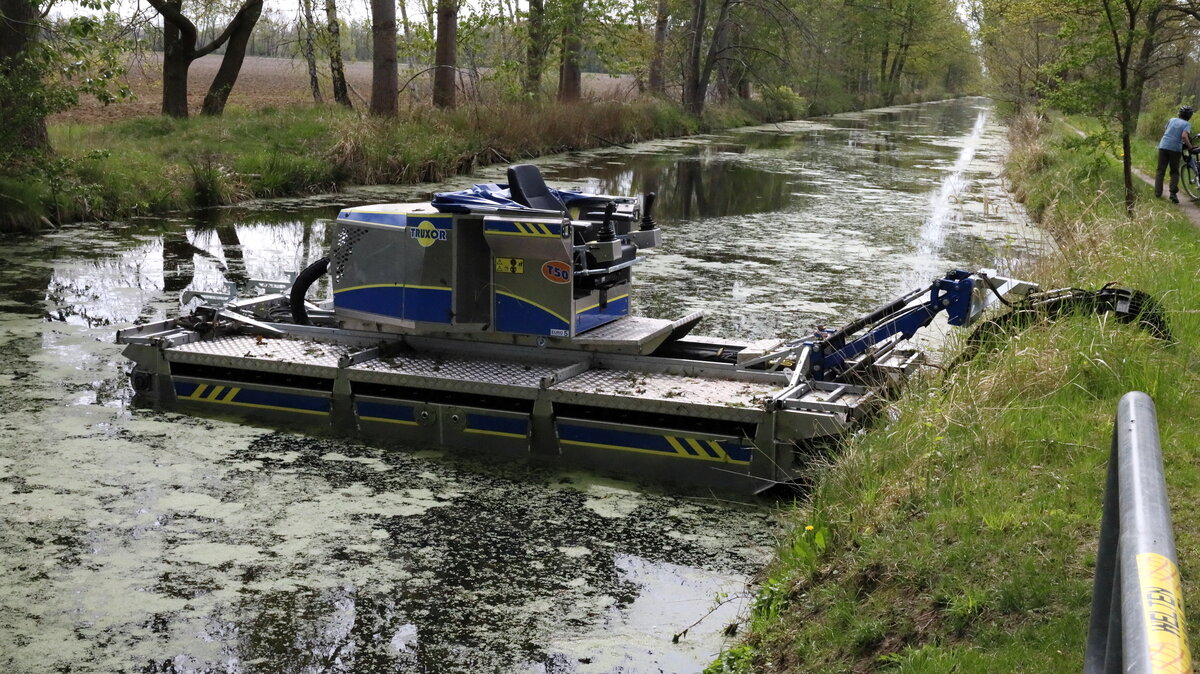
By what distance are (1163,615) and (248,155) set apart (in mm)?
19543

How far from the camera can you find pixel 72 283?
1217 cm

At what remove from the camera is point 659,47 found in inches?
1476

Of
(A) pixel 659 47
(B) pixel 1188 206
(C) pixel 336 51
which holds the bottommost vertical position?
(B) pixel 1188 206

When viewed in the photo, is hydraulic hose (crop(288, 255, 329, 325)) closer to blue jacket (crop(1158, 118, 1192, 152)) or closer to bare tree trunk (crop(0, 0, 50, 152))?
bare tree trunk (crop(0, 0, 50, 152))

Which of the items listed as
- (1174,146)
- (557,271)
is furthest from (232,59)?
(557,271)

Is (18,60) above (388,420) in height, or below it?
above

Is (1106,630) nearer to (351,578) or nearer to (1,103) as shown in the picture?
(351,578)

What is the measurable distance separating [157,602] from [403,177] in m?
16.1

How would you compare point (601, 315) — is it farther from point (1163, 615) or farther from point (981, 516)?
point (1163, 615)

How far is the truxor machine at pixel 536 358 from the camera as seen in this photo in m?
7.19

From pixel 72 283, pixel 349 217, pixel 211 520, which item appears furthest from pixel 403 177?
pixel 211 520

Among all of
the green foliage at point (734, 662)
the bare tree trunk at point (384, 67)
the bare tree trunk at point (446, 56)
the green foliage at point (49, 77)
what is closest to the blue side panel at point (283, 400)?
the green foliage at point (734, 662)

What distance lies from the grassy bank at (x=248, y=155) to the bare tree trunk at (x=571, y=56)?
3687 millimetres

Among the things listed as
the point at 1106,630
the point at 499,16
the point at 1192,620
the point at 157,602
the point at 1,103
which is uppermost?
the point at 499,16
